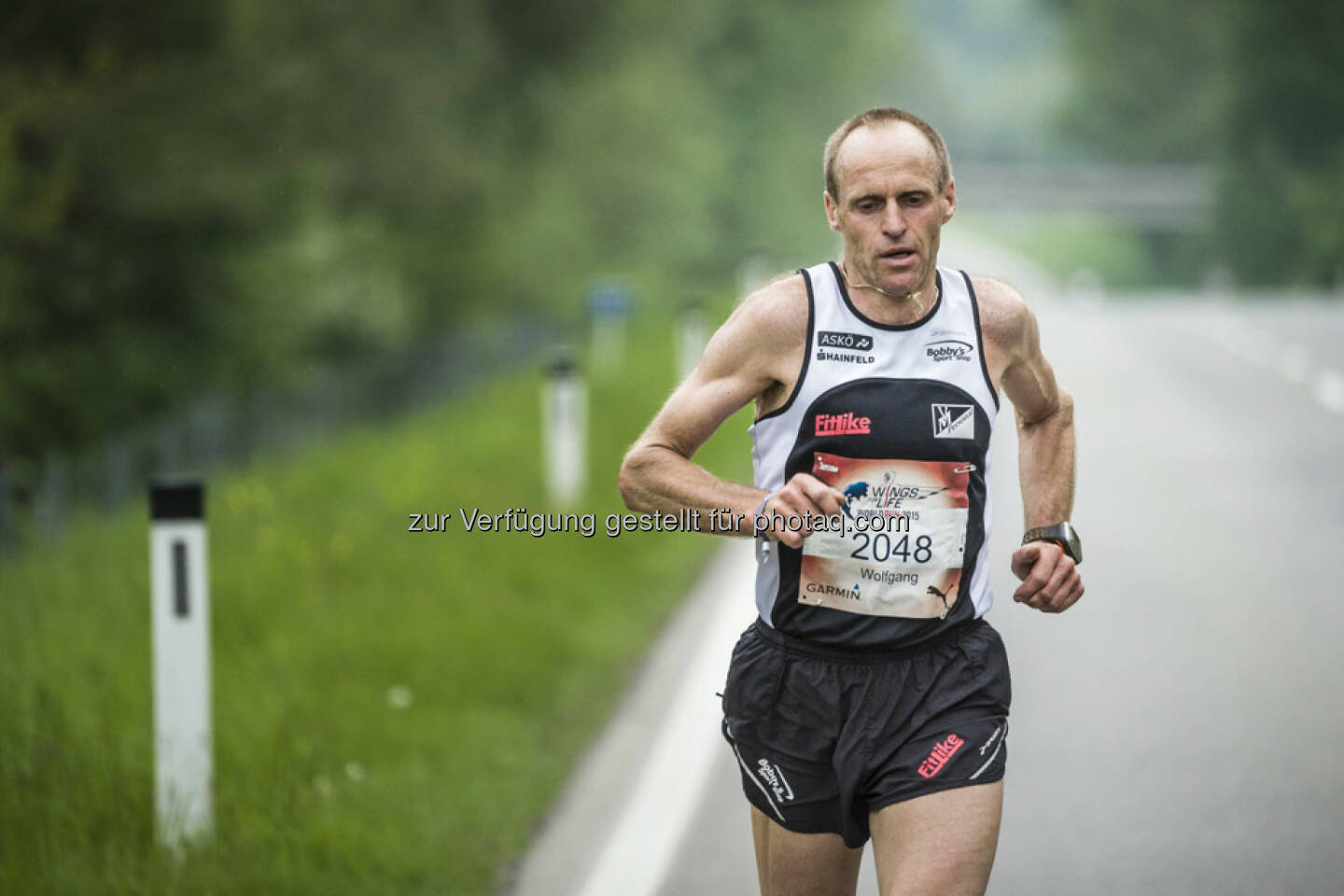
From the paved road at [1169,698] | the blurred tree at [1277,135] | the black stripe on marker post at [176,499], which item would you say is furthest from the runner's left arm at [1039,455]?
the blurred tree at [1277,135]

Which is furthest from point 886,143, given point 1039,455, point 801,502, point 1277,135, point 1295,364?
point 1277,135

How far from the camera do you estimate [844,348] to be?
12.1ft

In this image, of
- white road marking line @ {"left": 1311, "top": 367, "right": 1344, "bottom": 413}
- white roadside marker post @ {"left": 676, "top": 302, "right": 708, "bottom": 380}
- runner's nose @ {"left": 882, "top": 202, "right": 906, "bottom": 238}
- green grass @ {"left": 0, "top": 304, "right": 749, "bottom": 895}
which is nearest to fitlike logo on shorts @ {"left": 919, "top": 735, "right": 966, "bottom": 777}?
runner's nose @ {"left": 882, "top": 202, "right": 906, "bottom": 238}

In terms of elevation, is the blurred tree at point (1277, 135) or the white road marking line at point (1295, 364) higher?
the blurred tree at point (1277, 135)

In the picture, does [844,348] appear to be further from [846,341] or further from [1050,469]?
[1050,469]

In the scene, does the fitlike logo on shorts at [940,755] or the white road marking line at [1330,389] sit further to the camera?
the white road marking line at [1330,389]

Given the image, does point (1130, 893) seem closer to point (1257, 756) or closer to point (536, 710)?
point (1257, 756)

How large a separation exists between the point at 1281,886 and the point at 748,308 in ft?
9.09

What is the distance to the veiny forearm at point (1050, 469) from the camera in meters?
4.07

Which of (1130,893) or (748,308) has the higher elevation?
(748,308)

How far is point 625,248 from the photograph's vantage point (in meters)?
42.9

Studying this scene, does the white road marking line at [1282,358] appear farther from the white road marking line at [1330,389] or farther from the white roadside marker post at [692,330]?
the white roadside marker post at [692,330]

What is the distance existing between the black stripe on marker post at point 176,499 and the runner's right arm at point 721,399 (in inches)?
81.2

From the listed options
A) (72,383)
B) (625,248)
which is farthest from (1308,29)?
(72,383)
